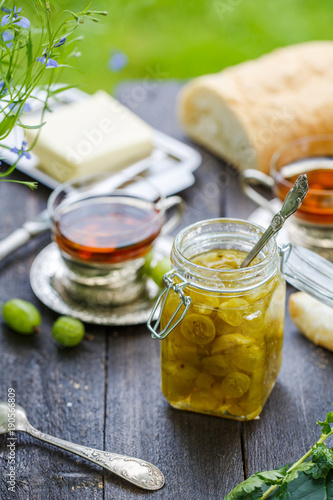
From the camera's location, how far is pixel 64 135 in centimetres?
158

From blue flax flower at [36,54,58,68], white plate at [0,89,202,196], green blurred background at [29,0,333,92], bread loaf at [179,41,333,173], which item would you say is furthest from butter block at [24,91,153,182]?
green blurred background at [29,0,333,92]

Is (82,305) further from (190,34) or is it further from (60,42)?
(190,34)

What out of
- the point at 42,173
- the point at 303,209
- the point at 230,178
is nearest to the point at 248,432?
the point at 303,209

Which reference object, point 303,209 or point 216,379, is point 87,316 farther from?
point 303,209

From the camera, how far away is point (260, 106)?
1.62 meters

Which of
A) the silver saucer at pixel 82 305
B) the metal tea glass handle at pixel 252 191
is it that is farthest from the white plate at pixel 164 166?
the silver saucer at pixel 82 305

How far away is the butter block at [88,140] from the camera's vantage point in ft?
5.02

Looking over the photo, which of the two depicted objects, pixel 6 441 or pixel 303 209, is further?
pixel 303 209

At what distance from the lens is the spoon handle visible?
2.81 feet

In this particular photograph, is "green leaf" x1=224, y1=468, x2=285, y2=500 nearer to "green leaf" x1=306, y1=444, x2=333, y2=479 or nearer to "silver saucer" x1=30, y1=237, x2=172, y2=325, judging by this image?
"green leaf" x1=306, y1=444, x2=333, y2=479

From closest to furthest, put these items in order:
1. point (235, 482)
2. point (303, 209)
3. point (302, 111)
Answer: point (235, 482), point (303, 209), point (302, 111)

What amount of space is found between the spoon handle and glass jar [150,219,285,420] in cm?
13

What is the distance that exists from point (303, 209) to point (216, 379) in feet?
1.68

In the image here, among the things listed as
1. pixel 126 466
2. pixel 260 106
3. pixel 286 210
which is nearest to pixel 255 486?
pixel 126 466
